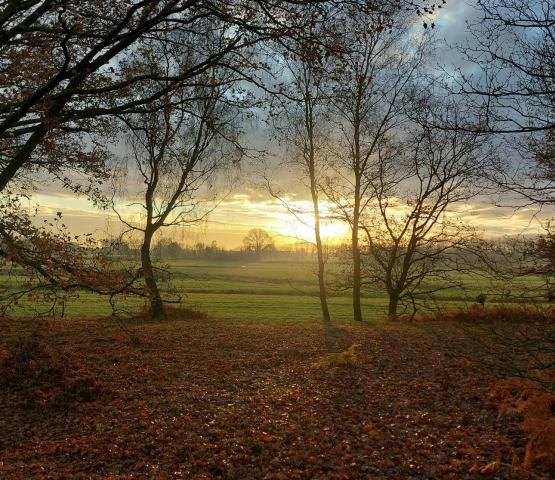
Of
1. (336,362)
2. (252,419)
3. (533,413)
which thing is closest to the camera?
(533,413)

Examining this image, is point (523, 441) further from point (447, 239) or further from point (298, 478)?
point (447, 239)

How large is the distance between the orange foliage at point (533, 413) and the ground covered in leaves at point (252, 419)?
207mm

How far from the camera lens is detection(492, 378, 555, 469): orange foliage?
17.0 ft

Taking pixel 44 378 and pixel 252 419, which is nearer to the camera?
pixel 252 419

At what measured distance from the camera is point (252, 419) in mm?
7141

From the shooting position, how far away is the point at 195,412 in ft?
24.5

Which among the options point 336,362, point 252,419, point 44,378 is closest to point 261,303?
point 336,362

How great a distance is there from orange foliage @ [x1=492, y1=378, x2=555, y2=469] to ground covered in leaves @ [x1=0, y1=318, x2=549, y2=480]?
0.21 meters

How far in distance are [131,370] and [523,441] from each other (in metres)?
7.64

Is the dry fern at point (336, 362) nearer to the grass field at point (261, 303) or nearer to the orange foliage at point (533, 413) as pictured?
the orange foliage at point (533, 413)

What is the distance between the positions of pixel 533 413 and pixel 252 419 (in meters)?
4.11

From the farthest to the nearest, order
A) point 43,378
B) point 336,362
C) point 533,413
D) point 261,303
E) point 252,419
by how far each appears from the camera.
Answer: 1. point 261,303
2. point 336,362
3. point 43,378
4. point 252,419
5. point 533,413

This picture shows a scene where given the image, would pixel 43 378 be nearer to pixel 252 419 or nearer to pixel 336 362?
pixel 252 419

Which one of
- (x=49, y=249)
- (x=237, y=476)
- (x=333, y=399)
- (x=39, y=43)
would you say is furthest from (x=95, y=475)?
(x=39, y=43)
